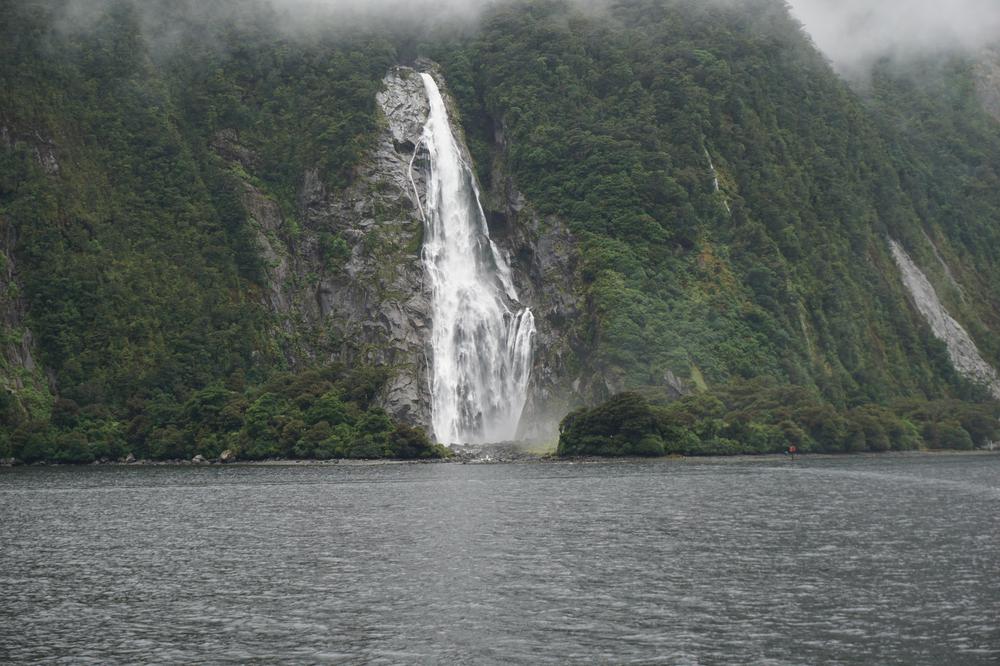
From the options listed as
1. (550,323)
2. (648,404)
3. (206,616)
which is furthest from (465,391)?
(206,616)

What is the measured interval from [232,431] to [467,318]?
36.8 meters

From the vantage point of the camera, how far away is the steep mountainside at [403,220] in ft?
440

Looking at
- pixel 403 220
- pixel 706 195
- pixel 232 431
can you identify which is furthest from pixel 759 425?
pixel 403 220

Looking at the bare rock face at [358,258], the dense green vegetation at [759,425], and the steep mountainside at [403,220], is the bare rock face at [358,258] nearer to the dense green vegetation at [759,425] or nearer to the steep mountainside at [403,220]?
the steep mountainside at [403,220]

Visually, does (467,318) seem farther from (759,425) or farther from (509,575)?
(509,575)

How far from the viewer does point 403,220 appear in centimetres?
15325

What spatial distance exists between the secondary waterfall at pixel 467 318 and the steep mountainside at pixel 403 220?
2567mm

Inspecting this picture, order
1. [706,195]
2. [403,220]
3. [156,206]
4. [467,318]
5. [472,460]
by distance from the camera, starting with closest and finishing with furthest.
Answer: [472,460] < [467,318] < [403,220] < [156,206] < [706,195]

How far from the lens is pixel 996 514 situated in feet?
194

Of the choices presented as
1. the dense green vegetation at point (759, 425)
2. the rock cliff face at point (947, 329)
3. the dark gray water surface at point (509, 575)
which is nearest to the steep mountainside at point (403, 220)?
the rock cliff face at point (947, 329)

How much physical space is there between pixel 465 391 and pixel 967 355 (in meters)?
80.2

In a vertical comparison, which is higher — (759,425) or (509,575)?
(759,425)

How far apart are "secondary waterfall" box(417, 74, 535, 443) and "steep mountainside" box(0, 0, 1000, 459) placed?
8.42 ft

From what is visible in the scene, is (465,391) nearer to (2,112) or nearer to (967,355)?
(2,112)
